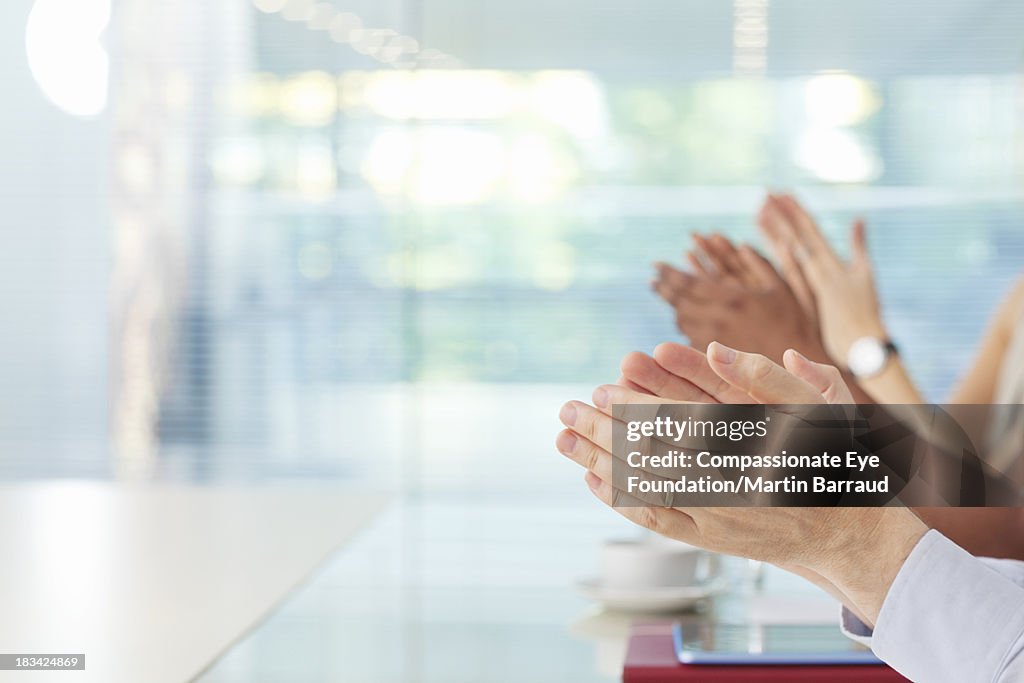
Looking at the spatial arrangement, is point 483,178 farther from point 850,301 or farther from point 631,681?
point 631,681

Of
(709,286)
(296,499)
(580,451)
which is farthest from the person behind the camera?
(296,499)

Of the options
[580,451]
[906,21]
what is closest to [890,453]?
[580,451]

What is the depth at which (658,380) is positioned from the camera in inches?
14.8

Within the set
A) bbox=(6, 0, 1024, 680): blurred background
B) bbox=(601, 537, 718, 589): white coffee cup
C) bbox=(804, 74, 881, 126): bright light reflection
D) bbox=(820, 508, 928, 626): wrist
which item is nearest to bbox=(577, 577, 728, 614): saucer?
bbox=(601, 537, 718, 589): white coffee cup

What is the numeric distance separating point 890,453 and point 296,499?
78cm

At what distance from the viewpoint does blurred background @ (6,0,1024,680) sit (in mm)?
2670

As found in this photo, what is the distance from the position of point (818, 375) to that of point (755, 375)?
0.16ft

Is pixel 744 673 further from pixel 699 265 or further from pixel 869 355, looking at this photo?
pixel 869 355

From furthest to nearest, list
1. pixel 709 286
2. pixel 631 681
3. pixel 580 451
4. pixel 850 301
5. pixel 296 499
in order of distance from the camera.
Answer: pixel 296 499 → pixel 850 301 → pixel 709 286 → pixel 631 681 → pixel 580 451

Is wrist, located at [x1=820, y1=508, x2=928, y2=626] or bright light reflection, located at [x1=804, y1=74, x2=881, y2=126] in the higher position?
bright light reflection, located at [x1=804, y1=74, x2=881, y2=126]

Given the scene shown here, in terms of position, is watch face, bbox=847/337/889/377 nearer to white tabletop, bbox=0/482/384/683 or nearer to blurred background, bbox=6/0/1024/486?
white tabletop, bbox=0/482/384/683

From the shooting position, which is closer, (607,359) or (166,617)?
(166,617)

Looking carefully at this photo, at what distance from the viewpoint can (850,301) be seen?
937mm

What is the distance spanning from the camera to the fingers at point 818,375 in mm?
389
